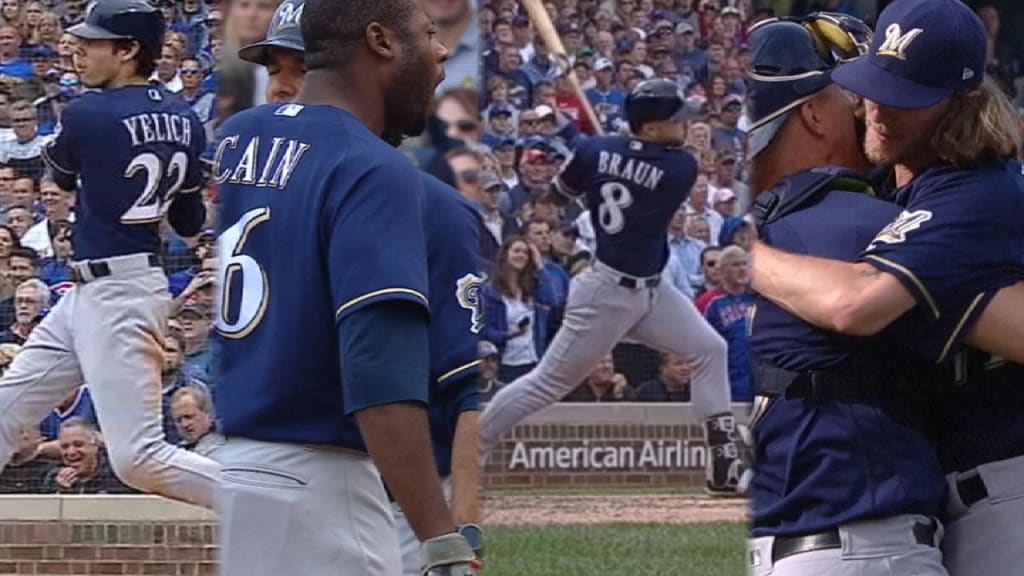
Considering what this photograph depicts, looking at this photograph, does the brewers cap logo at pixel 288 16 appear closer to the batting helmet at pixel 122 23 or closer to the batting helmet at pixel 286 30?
the batting helmet at pixel 286 30

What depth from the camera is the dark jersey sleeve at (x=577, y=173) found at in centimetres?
1065

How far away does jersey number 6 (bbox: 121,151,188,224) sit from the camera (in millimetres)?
7141

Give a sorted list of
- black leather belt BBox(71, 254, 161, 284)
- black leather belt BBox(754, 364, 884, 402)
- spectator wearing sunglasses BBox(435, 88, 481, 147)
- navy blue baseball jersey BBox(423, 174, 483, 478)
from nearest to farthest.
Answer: black leather belt BBox(754, 364, 884, 402) < navy blue baseball jersey BBox(423, 174, 483, 478) < black leather belt BBox(71, 254, 161, 284) < spectator wearing sunglasses BBox(435, 88, 481, 147)

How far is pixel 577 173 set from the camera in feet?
35.2

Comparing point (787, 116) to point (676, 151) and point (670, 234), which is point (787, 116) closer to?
point (676, 151)

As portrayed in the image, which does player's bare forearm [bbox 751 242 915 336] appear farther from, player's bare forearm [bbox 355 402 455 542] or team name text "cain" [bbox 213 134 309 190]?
team name text "cain" [bbox 213 134 309 190]

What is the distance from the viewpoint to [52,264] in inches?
363

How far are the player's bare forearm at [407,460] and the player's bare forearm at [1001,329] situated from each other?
3.10ft

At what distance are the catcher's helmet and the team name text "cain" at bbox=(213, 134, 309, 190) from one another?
23.2ft

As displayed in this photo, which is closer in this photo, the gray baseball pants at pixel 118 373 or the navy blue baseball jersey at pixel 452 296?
the navy blue baseball jersey at pixel 452 296

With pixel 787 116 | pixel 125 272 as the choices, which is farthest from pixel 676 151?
pixel 787 116

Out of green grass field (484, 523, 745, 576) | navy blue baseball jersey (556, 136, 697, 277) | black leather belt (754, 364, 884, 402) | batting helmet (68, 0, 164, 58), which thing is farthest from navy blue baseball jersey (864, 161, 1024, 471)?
navy blue baseball jersey (556, 136, 697, 277)

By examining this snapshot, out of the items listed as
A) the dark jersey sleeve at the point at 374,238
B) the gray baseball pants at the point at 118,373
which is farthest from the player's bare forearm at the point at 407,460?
the gray baseball pants at the point at 118,373

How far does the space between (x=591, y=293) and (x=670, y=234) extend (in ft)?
10.9
